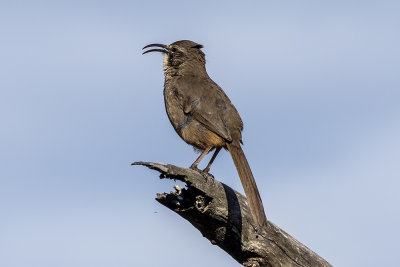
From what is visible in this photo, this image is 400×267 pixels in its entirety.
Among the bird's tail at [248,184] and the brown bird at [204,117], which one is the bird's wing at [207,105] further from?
the bird's tail at [248,184]

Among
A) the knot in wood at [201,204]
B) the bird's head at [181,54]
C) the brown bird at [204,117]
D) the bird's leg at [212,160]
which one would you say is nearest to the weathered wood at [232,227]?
the knot in wood at [201,204]

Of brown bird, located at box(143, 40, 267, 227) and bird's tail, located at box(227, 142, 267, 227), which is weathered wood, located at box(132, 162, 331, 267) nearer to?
bird's tail, located at box(227, 142, 267, 227)

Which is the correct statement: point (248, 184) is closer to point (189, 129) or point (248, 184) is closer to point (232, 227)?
point (232, 227)

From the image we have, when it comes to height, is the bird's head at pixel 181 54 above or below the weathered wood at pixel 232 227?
above

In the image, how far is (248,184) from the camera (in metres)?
6.39

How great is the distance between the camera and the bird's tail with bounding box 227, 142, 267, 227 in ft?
18.8

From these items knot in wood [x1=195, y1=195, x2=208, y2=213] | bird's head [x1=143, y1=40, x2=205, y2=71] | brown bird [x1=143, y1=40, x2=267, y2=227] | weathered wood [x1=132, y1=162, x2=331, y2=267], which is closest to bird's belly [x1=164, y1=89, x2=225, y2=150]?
brown bird [x1=143, y1=40, x2=267, y2=227]

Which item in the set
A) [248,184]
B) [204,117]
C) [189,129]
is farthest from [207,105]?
[248,184]

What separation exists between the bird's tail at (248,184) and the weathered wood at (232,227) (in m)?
0.08

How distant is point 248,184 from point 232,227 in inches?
34.4

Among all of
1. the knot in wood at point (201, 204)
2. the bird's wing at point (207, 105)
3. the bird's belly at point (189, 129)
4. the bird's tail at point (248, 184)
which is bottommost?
the knot in wood at point (201, 204)

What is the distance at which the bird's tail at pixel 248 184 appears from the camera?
5742mm

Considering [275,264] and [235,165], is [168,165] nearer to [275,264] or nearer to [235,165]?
[275,264]

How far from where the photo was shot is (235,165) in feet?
22.3
